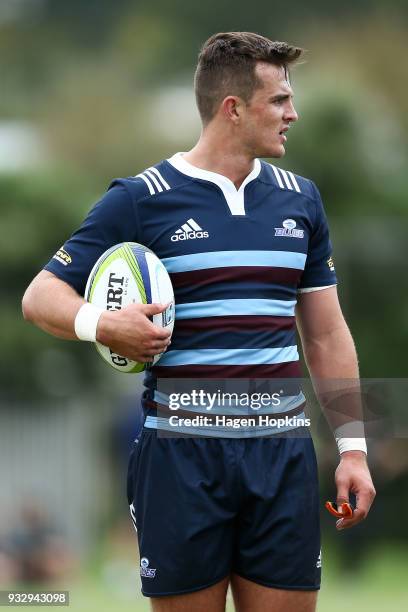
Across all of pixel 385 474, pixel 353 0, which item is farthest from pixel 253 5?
pixel 385 474

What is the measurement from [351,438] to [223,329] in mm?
656

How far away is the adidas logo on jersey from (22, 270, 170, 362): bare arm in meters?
0.31

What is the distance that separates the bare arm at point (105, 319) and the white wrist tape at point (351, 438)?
2.76 feet

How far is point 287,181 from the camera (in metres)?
4.62

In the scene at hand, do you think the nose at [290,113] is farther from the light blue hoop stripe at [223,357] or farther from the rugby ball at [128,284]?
the light blue hoop stripe at [223,357]

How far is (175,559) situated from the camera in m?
4.27

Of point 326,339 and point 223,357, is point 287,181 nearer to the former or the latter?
point 326,339

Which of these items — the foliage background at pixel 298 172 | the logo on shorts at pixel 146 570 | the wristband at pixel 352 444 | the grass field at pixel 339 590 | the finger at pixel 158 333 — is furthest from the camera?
the foliage background at pixel 298 172

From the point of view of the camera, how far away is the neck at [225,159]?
14.8ft

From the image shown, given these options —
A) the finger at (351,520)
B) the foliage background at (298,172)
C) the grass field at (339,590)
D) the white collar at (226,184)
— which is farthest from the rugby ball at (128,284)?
the grass field at (339,590)

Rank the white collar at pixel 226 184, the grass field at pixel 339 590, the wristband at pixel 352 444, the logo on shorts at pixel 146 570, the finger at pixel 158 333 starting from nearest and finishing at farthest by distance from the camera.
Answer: the finger at pixel 158 333, the logo on shorts at pixel 146 570, the white collar at pixel 226 184, the wristband at pixel 352 444, the grass field at pixel 339 590

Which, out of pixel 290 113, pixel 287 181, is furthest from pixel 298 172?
pixel 290 113

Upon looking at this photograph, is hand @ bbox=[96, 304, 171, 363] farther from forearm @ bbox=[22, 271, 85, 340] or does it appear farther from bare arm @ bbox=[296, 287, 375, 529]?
bare arm @ bbox=[296, 287, 375, 529]

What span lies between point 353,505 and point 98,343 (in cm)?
111
